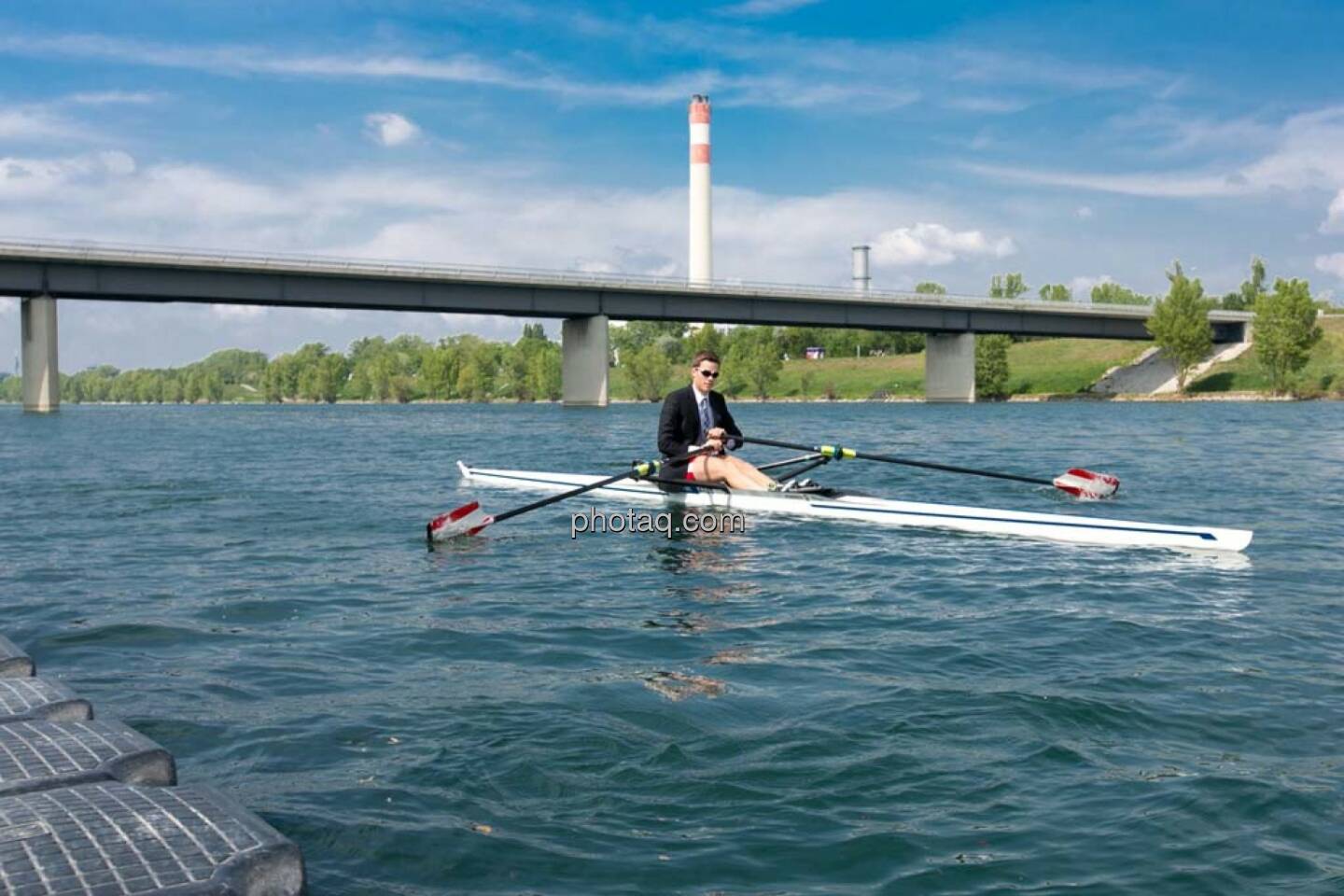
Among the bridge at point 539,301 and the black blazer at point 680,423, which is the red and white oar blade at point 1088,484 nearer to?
the black blazer at point 680,423

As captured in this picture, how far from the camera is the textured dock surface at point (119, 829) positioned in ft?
11.0

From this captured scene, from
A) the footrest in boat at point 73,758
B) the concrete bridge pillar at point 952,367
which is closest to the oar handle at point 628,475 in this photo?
the footrest in boat at point 73,758

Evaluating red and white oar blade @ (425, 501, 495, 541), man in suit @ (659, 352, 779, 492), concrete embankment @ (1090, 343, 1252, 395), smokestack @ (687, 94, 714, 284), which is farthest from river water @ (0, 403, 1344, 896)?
smokestack @ (687, 94, 714, 284)

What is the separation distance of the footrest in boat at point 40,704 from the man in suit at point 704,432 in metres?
9.33

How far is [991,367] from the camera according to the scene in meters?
101

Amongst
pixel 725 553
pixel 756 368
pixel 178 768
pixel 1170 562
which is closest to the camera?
pixel 178 768

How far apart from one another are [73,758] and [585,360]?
230ft

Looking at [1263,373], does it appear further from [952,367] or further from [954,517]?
[954,517]

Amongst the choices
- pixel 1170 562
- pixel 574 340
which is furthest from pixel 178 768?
pixel 574 340

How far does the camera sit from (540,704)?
6852 mm

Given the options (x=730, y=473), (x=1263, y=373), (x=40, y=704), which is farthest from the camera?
(x=1263, y=373)

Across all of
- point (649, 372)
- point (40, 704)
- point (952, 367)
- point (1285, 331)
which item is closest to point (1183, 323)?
point (1285, 331)

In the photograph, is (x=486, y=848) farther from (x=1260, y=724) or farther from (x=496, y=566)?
(x=496, y=566)

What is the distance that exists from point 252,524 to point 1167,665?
12.4 meters
